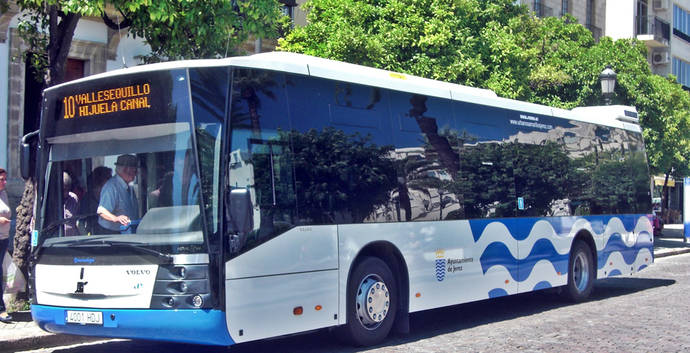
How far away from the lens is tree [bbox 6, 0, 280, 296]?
11.4 meters

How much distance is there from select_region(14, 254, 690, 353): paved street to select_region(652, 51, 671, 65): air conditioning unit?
36617mm

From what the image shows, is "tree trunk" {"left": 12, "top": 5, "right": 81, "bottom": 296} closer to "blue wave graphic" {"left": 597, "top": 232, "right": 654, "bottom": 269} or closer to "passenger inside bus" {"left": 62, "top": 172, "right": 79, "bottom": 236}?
"passenger inside bus" {"left": 62, "top": 172, "right": 79, "bottom": 236}

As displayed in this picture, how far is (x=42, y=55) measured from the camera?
13.2 m

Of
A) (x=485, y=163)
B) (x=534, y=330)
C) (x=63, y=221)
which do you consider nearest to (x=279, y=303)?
(x=63, y=221)

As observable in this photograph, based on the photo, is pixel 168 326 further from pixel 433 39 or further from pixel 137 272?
pixel 433 39

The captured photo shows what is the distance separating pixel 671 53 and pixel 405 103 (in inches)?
1717

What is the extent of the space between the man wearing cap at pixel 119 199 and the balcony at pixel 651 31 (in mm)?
43564

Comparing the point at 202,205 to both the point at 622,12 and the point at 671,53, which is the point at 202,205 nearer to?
the point at 622,12

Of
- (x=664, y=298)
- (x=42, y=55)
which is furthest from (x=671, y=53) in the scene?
(x=42, y=55)

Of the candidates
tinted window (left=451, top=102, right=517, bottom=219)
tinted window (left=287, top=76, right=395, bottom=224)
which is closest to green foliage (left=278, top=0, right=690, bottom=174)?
tinted window (left=451, top=102, right=517, bottom=219)

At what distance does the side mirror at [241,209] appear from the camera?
7391mm

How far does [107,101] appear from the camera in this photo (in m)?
8.24

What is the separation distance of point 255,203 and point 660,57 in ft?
150

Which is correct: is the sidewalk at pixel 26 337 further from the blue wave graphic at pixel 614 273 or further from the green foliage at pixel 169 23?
the blue wave graphic at pixel 614 273
